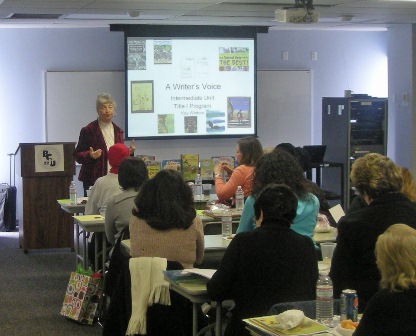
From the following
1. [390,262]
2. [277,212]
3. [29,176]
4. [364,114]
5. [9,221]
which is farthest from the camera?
[364,114]

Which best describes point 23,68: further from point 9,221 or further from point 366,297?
point 366,297

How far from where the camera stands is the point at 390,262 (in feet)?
9.12

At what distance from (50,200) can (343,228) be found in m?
5.68

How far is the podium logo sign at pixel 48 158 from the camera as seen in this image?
8.85 m

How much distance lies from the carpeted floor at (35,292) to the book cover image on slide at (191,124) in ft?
10.3

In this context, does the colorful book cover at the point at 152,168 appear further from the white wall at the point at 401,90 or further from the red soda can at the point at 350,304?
the red soda can at the point at 350,304

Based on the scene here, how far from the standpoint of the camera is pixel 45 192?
8.91 m

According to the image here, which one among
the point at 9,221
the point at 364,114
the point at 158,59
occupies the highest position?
the point at 158,59

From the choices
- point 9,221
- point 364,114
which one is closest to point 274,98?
point 364,114

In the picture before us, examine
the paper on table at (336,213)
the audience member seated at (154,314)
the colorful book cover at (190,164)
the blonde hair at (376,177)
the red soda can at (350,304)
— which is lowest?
the audience member seated at (154,314)

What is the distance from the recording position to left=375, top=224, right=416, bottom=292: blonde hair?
274 centimetres

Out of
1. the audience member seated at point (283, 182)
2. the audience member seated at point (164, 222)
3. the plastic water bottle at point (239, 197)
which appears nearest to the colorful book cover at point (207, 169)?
the plastic water bottle at point (239, 197)

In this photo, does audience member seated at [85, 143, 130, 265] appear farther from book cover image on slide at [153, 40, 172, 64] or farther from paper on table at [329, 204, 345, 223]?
book cover image on slide at [153, 40, 172, 64]

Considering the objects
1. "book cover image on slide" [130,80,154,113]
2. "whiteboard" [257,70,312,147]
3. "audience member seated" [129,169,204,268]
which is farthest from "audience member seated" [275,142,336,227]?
"whiteboard" [257,70,312,147]
